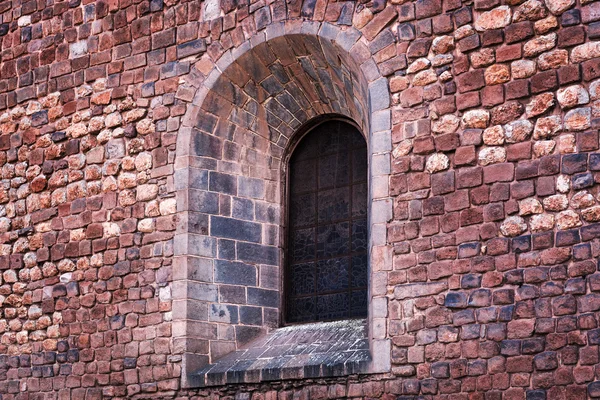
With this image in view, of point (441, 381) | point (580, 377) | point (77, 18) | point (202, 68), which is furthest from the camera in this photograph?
point (77, 18)

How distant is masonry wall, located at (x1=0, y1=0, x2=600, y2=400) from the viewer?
7926 mm

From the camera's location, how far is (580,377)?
7.59m

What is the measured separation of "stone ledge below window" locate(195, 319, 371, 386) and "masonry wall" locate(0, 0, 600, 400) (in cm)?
12

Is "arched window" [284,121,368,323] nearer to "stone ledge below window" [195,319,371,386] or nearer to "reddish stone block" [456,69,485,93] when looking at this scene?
"stone ledge below window" [195,319,371,386]

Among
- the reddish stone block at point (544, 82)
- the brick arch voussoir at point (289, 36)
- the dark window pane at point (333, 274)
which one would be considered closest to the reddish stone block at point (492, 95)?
the reddish stone block at point (544, 82)

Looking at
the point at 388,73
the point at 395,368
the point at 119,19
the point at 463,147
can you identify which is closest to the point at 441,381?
the point at 395,368

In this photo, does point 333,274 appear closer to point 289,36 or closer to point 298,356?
point 298,356

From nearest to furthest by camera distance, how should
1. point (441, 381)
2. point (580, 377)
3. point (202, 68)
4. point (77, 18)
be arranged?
point (580, 377) < point (441, 381) < point (202, 68) < point (77, 18)

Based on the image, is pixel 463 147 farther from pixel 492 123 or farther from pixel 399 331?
pixel 399 331

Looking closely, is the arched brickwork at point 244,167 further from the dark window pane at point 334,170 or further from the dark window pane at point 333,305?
the dark window pane at point 333,305

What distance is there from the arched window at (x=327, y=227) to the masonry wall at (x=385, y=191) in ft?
1.43

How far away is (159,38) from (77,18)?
109 cm

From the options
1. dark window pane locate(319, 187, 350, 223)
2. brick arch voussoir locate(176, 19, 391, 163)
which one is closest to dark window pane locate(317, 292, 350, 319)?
dark window pane locate(319, 187, 350, 223)

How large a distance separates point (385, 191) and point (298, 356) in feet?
5.02
